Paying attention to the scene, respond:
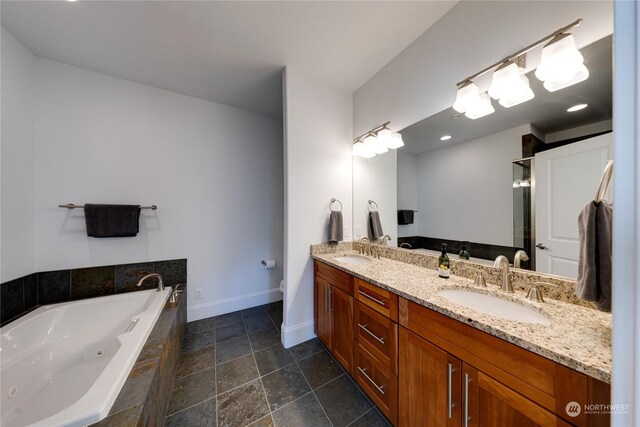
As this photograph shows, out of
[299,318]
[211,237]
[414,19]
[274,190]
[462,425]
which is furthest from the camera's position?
[274,190]

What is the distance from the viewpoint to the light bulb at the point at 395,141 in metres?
1.80

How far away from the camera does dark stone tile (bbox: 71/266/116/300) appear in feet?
6.05

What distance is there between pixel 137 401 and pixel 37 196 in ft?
6.66

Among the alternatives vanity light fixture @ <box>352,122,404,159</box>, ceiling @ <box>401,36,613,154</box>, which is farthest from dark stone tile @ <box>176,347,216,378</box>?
ceiling @ <box>401,36,613,154</box>

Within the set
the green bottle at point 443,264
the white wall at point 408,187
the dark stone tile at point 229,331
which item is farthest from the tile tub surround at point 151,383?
the white wall at point 408,187

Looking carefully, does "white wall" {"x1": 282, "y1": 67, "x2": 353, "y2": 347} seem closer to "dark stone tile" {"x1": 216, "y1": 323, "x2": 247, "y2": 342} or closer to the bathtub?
"dark stone tile" {"x1": 216, "y1": 323, "x2": 247, "y2": 342}

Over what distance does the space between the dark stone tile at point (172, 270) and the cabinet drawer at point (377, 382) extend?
1998mm

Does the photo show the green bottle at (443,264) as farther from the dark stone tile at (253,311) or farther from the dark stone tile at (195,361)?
the dark stone tile at (253,311)

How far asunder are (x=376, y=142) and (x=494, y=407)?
6.17ft

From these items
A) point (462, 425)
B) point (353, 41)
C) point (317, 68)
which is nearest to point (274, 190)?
point (317, 68)

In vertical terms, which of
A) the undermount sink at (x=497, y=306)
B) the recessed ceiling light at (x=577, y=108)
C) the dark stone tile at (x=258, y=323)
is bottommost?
the dark stone tile at (x=258, y=323)

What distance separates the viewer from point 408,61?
1.71 metres

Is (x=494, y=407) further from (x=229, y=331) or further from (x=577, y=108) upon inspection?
(x=229, y=331)

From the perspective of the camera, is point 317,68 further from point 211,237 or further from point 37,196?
point 37,196
